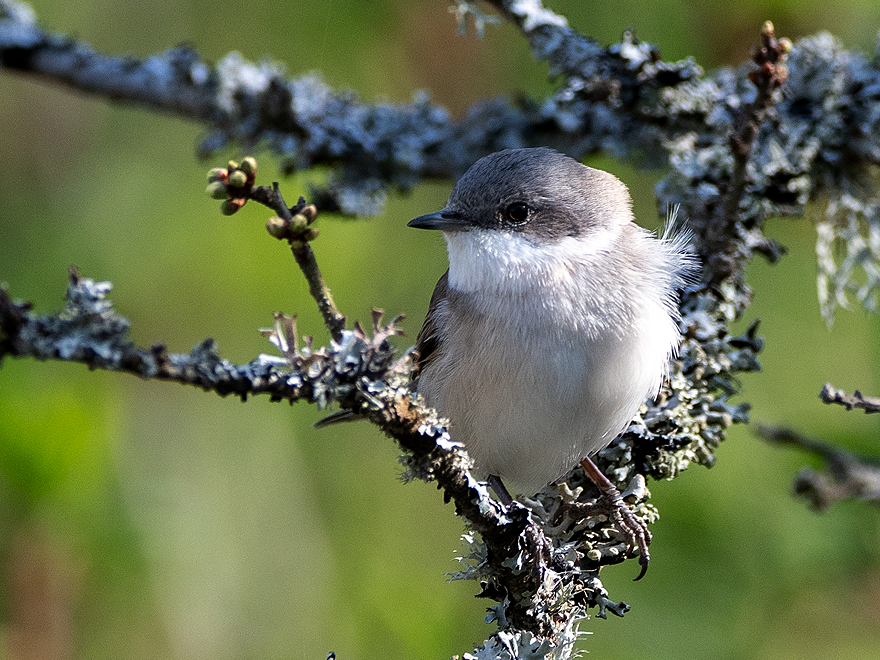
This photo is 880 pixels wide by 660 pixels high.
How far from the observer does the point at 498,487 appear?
9.21 ft

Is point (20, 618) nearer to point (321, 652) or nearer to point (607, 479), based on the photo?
point (321, 652)

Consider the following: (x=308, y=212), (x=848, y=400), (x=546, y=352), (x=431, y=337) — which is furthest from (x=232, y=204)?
(x=431, y=337)

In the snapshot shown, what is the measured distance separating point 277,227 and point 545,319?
3.85 ft

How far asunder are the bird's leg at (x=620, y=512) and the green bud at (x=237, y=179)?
148 centimetres

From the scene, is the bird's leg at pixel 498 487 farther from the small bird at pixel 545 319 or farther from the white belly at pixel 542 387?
the white belly at pixel 542 387

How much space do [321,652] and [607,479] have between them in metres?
1.50

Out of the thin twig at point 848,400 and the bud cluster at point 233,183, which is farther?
the thin twig at point 848,400

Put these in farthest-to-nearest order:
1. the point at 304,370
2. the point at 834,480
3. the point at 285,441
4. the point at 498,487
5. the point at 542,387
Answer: the point at 285,441, the point at 498,487, the point at 834,480, the point at 542,387, the point at 304,370

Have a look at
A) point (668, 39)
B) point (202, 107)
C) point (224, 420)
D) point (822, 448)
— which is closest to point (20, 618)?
point (224, 420)

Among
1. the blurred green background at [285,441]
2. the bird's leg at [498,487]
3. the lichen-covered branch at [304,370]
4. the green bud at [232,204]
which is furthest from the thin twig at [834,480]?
the green bud at [232,204]

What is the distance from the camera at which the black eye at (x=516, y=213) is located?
113 inches

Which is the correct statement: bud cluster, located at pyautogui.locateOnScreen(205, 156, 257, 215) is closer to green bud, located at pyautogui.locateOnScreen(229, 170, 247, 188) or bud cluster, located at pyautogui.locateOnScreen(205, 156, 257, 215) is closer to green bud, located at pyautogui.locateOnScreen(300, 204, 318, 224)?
green bud, located at pyautogui.locateOnScreen(229, 170, 247, 188)

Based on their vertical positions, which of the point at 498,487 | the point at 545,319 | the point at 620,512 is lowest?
the point at 620,512

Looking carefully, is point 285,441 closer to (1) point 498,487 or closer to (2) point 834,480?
(1) point 498,487
